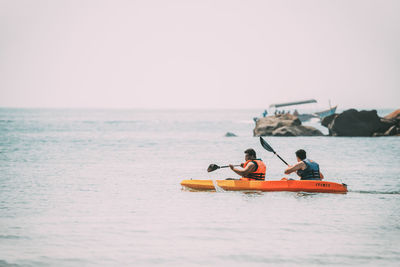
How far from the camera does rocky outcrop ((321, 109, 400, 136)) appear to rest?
49312mm

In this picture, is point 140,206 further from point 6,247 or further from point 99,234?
point 6,247

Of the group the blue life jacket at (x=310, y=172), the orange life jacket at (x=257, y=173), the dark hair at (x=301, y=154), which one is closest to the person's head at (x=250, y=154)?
the orange life jacket at (x=257, y=173)

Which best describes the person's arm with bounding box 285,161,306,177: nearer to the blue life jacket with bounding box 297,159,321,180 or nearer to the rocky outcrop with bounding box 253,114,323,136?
the blue life jacket with bounding box 297,159,321,180

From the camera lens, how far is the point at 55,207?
1394cm

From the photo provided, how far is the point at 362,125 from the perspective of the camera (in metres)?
49.4

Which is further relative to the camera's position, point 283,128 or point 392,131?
point 283,128

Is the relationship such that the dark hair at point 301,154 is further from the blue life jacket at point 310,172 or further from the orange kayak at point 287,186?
the orange kayak at point 287,186

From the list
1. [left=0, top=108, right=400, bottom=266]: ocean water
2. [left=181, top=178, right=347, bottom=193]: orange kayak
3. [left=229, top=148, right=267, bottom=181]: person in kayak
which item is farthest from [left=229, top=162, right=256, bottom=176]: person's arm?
[left=0, top=108, right=400, bottom=266]: ocean water

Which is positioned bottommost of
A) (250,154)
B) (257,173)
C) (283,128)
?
(257,173)

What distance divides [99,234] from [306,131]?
44.4m

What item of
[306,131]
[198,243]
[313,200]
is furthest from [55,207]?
[306,131]

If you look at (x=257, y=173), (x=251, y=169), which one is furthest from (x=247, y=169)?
(x=257, y=173)

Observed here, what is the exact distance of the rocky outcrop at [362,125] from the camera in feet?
162

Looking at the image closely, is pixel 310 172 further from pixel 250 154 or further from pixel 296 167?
pixel 250 154
